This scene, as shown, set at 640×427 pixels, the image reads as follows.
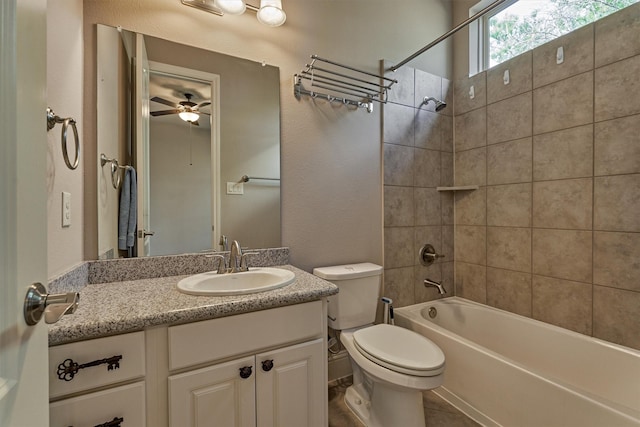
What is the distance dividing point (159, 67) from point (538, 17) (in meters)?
2.50

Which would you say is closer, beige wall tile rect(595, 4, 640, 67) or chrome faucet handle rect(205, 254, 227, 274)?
chrome faucet handle rect(205, 254, 227, 274)

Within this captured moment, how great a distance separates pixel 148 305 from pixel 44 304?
1.69 feet

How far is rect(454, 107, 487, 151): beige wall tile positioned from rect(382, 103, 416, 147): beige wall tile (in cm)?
48

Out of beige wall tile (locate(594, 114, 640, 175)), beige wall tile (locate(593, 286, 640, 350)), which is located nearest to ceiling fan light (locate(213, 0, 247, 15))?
beige wall tile (locate(594, 114, 640, 175))

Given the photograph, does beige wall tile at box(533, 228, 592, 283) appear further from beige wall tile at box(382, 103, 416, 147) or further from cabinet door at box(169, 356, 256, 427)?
cabinet door at box(169, 356, 256, 427)

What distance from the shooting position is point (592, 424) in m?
1.14

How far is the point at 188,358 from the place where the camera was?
0.94 m

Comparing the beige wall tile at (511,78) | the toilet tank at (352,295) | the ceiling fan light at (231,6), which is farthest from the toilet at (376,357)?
the beige wall tile at (511,78)

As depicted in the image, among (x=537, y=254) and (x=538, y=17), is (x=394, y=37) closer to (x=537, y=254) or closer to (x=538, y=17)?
(x=538, y=17)

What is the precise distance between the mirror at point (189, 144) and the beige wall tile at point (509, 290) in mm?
1645

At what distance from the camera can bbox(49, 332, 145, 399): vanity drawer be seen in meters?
0.77

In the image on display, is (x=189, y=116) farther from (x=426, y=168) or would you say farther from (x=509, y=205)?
(x=509, y=205)

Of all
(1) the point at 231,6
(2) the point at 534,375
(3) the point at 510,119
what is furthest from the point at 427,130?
(2) the point at 534,375

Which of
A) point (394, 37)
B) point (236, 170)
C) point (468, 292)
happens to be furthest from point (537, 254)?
point (236, 170)
